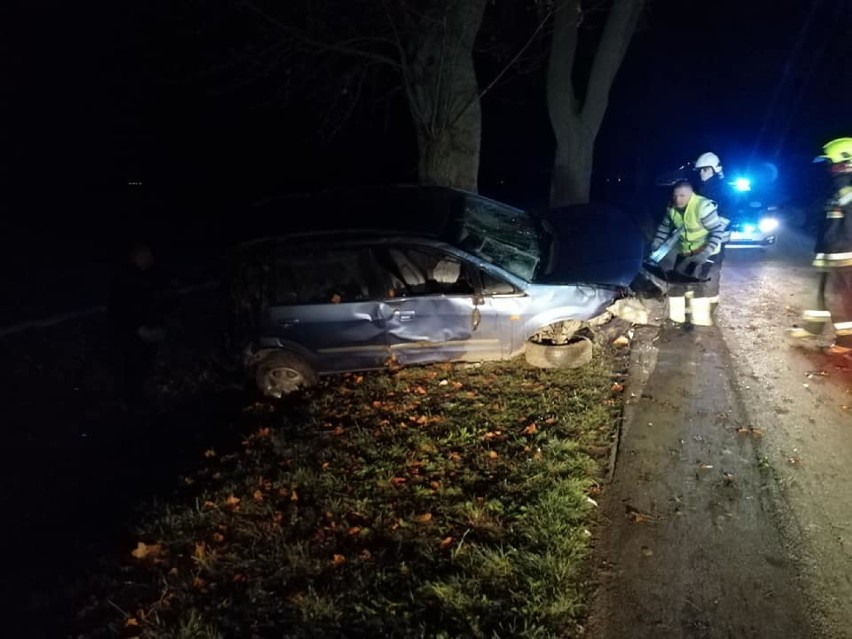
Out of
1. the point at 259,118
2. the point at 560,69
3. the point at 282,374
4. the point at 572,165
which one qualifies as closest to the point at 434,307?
the point at 282,374

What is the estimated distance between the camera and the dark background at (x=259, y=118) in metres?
12.1

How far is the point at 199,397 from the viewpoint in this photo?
22.2 ft

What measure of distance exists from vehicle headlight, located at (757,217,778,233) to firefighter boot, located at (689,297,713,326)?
168 inches

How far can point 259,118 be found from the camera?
18.7 metres

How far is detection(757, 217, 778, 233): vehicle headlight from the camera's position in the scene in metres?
10.1

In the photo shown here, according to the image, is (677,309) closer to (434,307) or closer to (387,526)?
(434,307)

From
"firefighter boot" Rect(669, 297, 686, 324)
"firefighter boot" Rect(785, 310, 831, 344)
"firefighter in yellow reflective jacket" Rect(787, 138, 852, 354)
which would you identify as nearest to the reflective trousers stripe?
"firefighter in yellow reflective jacket" Rect(787, 138, 852, 354)

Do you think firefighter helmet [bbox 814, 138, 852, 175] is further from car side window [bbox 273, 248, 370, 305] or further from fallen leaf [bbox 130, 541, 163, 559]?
fallen leaf [bbox 130, 541, 163, 559]

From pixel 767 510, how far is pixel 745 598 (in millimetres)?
816

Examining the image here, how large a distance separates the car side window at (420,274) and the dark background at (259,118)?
2.05m

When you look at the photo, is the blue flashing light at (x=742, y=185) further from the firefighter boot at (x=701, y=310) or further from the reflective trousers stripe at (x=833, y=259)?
the reflective trousers stripe at (x=833, y=259)


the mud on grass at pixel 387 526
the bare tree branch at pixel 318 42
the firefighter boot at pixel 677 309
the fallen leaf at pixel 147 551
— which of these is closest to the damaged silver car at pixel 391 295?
the mud on grass at pixel 387 526

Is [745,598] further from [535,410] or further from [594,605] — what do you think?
[535,410]

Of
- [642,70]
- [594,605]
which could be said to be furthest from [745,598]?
[642,70]
